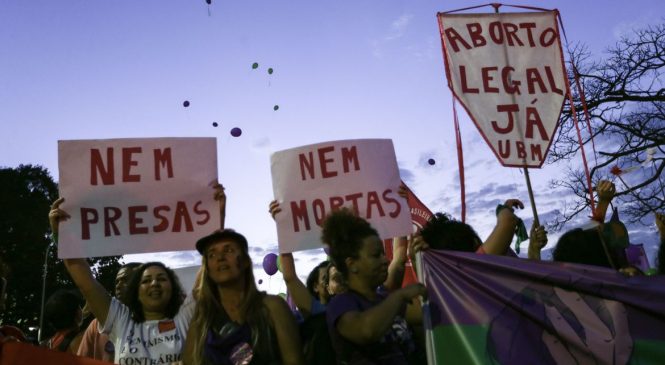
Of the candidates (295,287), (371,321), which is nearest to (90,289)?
(295,287)

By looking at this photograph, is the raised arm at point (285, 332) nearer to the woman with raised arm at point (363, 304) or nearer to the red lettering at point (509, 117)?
the woman with raised arm at point (363, 304)

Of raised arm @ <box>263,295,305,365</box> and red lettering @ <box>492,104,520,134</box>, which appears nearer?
raised arm @ <box>263,295,305,365</box>

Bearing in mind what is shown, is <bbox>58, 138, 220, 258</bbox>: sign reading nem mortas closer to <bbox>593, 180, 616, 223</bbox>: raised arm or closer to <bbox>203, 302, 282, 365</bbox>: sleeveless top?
<bbox>203, 302, 282, 365</bbox>: sleeveless top

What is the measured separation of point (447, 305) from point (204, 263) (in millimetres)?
1267

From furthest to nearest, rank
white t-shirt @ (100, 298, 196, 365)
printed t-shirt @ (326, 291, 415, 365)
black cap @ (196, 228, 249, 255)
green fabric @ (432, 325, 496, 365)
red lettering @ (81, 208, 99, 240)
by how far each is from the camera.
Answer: red lettering @ (81, 208, 99, 240)
white t-shirt @ (100, 298, 196, 365)
black cap @ (196, 228, 249, 255)
green fabric @ (432, 325, 496, 365)
printed t-shirt @ (326, 291, 415, 365)

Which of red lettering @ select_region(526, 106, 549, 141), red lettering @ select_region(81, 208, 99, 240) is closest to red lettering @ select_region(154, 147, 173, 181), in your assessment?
red lettering @ select_region(81, 208, 99, 240)

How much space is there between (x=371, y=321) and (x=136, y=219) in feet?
7.15

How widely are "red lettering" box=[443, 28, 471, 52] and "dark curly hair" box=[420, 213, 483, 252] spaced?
67.2 inches

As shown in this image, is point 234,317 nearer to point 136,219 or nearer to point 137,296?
point 137,296

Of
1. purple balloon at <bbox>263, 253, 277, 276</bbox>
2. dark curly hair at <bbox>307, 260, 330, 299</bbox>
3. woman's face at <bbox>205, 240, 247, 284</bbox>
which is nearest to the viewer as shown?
woman's face at <bbox>205, 240, 247, 284</bbox>

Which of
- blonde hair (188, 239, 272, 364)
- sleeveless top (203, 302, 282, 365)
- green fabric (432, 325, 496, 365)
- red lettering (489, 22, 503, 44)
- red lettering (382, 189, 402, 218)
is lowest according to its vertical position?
green fabric (432, 325, 496, 365)

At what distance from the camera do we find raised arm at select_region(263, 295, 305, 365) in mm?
3102

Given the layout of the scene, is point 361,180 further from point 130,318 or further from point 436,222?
point 130,318

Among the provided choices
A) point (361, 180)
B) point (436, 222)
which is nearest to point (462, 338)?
point (436, 222)
